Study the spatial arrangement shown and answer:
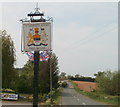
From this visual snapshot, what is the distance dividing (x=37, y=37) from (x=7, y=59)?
51.7 ft

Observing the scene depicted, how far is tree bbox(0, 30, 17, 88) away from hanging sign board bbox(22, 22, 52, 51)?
47.7 feet

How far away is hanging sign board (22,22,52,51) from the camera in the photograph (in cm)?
657

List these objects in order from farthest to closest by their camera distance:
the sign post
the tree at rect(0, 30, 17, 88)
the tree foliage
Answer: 1. the tree foliage
2. the tree at rect(0, 30, 17, 88)
3. the sign post

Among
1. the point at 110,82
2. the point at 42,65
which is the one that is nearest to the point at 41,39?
the point at 42,65

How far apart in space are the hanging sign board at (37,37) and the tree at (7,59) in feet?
47.7

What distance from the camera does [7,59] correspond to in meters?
21.7

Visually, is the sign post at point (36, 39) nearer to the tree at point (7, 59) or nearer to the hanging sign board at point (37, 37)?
the hanging sign board at point (37, 37)

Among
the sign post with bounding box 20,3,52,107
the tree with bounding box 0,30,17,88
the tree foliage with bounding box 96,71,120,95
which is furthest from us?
the tree foliage with bounding box 96,71,120,95

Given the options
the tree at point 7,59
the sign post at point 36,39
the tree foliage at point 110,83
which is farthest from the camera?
the tree foliage at point 110,83

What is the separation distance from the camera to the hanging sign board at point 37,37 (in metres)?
6.57

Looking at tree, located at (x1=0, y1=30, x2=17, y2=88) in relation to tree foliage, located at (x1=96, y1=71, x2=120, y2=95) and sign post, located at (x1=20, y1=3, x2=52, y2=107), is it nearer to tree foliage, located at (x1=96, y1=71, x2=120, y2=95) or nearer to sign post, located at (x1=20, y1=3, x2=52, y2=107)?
sign post, located at (x1=20, y1=3, x2=52, y2=107)

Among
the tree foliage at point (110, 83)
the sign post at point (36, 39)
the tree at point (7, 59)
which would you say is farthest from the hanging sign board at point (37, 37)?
the tree foliage at point (110, 83)

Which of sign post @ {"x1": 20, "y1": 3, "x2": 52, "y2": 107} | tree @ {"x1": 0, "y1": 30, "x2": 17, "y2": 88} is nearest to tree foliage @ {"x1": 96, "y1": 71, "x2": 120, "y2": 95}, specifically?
tree @ {"x1": 0, "y1": 30, "x2": 17, "y2": 88}

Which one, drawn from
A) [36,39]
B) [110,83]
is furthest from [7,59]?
[110,83]
